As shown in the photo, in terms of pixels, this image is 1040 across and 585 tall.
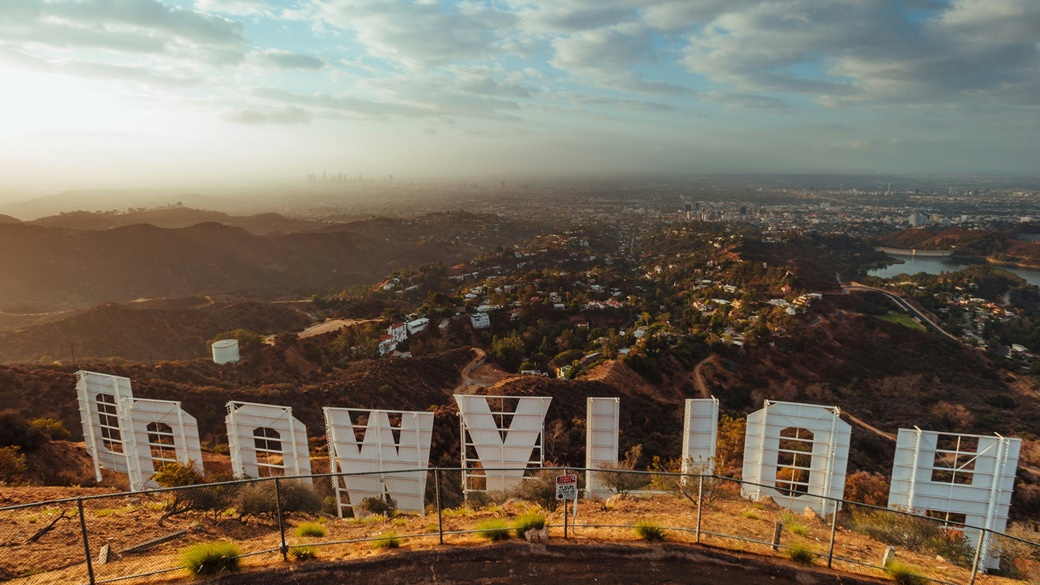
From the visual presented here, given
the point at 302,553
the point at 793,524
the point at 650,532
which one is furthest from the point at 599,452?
the point at 302,553

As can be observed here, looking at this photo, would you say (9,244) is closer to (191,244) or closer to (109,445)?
(191,244)

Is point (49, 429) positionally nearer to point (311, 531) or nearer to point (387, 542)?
point (311, 531)

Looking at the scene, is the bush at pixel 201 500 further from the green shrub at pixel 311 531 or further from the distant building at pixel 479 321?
the distant building at pixel 479 321

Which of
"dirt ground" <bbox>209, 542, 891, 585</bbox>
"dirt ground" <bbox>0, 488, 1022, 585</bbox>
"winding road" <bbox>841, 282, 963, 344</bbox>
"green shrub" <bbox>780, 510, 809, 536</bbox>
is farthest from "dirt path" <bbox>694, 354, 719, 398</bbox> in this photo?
"winding road" <bbox>841, 282, 963, 344</bbox>

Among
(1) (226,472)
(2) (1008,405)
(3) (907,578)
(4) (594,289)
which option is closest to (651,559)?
(3) (907,578)

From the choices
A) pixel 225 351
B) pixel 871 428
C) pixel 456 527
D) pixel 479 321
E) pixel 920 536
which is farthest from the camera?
pixel 479 321

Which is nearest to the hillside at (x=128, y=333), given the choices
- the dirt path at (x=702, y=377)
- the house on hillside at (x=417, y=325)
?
the house on hillside at (x=417, y=325)
